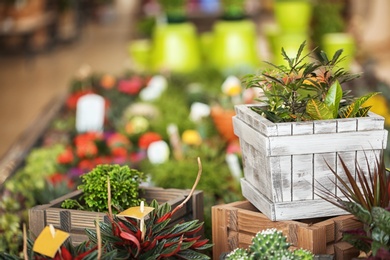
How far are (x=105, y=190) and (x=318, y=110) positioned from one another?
0.58 meters

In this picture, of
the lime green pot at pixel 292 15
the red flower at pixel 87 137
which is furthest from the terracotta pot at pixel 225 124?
the lime green pot at pixel 292 15

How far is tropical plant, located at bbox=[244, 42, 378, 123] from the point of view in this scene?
1781 mm

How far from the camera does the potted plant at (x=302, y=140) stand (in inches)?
67.0

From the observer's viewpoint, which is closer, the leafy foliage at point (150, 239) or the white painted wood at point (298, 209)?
the leafy foliage at point (150, 239)

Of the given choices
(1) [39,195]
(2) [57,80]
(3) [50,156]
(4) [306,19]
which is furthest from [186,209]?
(2) [57,80]

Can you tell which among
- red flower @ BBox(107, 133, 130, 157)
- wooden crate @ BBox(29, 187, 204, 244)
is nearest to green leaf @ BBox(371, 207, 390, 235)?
wooden crate @ BBox(29, 187, 204, 244)

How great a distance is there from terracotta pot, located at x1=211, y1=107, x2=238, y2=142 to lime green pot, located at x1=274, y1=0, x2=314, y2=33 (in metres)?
2.03

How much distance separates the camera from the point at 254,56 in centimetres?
598

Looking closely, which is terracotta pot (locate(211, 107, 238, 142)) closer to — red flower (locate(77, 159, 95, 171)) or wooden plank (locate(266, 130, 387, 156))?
red flower (locate(77, 159, 95, 171))

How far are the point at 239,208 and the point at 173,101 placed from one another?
3.03 metres

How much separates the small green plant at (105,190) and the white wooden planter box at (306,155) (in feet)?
1.21

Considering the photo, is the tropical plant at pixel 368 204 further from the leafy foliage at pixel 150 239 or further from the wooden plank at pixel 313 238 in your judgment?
the leafy foliage at pixel 150 239

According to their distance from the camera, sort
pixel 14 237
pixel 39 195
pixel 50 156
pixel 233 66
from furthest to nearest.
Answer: pixel 233 66 < pixel 50 156 < pixel 39 195 < pixel 14 237

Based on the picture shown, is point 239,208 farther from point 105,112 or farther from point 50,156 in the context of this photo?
point 105,112
